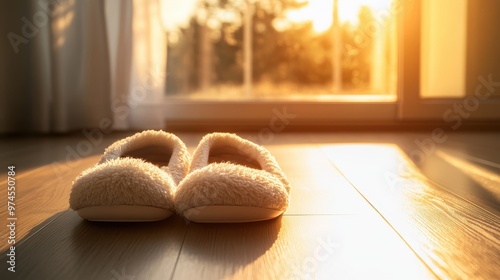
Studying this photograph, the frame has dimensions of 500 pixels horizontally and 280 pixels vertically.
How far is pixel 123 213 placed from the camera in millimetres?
876

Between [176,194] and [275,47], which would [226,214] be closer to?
[176,194]

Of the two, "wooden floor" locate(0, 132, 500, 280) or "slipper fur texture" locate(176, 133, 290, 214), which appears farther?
"slipper fur texture" locate(176, 133, 290, 214)

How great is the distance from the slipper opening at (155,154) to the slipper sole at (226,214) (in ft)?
0.94

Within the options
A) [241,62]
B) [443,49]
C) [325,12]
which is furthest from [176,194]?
[325,12]

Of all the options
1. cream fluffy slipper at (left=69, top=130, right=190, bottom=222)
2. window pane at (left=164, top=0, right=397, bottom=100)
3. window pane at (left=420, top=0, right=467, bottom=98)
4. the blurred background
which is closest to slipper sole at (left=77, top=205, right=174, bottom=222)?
cream fluffy slipper at (left=69, top=130, right=190, bottom=222)

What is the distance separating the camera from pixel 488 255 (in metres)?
0.74

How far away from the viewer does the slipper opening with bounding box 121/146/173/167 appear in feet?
3.75

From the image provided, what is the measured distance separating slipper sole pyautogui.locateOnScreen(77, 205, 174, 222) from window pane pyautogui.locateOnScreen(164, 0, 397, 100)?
2.20 meters

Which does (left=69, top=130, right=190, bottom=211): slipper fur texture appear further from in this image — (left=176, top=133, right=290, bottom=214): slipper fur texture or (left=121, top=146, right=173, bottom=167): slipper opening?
Answer: (left=121, top=146, right=173, bottom=167): slipper opening

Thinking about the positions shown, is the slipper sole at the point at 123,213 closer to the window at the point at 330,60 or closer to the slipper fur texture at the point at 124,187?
the slipper fur texture at the point at 124,187

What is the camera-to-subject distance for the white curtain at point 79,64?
238cm

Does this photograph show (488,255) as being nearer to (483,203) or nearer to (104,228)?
(483,203)

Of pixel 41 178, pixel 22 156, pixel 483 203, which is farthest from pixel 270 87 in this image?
pixel 483 203

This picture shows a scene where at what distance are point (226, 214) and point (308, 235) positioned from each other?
119mm
